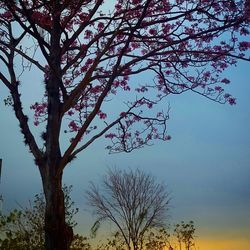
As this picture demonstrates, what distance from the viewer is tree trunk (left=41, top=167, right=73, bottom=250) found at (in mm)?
6438

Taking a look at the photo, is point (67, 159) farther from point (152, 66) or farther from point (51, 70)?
point (152, 66)

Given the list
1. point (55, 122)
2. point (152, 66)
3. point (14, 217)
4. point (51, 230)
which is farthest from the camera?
point (14, 217)

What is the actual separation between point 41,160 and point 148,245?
9711 millimetres

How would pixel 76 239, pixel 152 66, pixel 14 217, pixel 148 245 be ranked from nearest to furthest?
pixel 152 66, pixel 14 217, pixel 76 239, pixel 148 245

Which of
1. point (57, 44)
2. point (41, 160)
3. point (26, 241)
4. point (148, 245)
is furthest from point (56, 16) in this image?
point (148, 245)

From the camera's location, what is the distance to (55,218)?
21.2 feet

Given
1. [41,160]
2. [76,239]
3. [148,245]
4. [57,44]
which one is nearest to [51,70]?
[57,44]

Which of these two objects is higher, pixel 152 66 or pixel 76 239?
pixel 152 66

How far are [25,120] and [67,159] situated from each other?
1.04 meters

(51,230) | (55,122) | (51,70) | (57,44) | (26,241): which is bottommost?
(51,230)

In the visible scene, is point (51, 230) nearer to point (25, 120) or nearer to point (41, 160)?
point (41, 160)

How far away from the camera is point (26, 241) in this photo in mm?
10203

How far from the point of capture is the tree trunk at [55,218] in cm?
644

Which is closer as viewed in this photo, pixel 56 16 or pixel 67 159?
pixel 67 159
